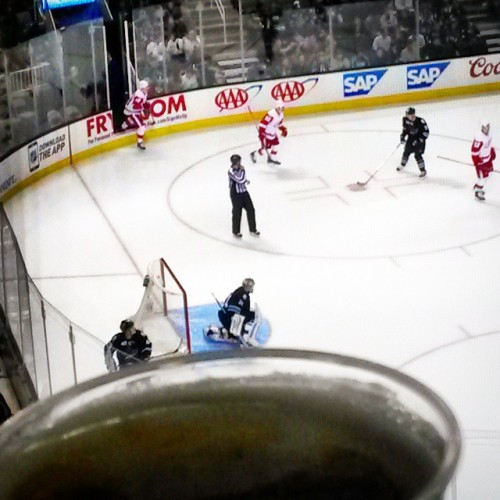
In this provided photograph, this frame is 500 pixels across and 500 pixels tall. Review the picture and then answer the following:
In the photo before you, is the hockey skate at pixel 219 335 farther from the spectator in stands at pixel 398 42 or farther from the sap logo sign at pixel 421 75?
the spectator in stands at pixel 398 42

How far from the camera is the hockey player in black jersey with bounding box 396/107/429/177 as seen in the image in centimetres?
1478

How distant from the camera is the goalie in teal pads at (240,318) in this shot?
9695 millimetres

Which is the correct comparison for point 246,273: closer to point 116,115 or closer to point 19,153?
point 19,153

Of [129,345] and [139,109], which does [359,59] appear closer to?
[139,109]

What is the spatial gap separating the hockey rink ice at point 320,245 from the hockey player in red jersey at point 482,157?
0.21 meters

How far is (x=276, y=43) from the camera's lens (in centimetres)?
1923

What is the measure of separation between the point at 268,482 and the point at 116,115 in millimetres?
16245

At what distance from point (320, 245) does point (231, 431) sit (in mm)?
11232

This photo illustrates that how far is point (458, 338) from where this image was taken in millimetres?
10008

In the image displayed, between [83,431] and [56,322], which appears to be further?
[56,322]

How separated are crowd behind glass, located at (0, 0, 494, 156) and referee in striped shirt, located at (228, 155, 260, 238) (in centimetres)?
447

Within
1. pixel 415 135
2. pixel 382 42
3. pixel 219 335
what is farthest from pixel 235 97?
pixel 219 335

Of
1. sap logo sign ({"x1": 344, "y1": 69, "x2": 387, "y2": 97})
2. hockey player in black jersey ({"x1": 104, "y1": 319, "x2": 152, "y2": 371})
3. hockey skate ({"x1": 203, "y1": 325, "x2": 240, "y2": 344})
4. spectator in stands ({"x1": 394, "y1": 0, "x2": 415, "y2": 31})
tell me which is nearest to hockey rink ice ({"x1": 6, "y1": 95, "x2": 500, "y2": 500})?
hockey skate ({"x1": 203, "y1": 325, "x2": 240, "y2": 344})

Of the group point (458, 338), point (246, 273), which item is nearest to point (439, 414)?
point (458, 338)
